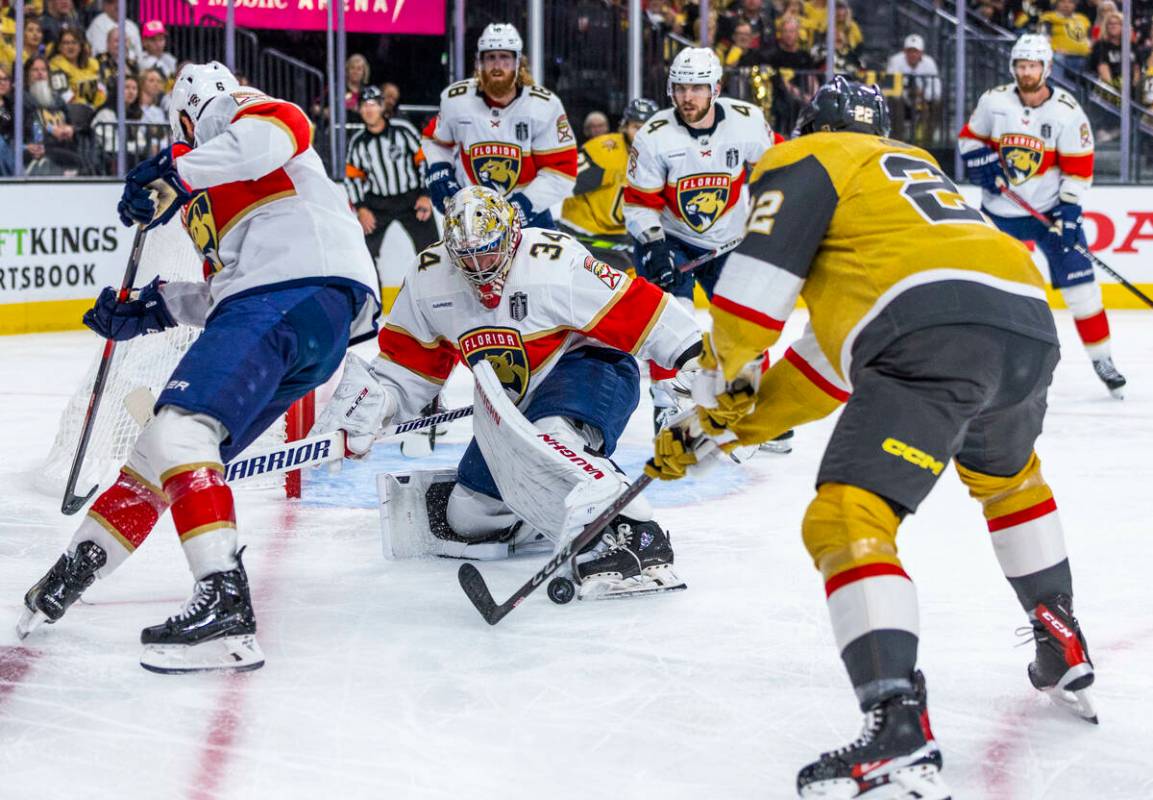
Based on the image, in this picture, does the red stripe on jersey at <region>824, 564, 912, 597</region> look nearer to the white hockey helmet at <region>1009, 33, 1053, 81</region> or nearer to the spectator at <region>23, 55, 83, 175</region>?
the white hockey helmet at <region>1009, 33, 1053, 81</region>

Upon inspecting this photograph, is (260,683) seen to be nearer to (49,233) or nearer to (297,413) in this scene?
(297,413)

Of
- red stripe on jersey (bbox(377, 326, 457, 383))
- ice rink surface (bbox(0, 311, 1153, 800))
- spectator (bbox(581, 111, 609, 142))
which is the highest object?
spectator (bbox(581, 111, 609, 142))

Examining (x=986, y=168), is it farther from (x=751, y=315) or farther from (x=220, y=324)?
(x=751, y=315)

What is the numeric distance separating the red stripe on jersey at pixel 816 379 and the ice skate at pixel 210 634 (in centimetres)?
102

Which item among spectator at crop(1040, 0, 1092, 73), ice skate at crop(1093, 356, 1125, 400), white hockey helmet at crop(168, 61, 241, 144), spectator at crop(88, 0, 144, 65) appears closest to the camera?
white hockey helmet at crop(168, 61, 241, 144)

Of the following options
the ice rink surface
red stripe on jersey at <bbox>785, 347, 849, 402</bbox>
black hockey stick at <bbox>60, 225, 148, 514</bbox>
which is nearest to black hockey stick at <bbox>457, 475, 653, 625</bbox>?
the ice rink surface

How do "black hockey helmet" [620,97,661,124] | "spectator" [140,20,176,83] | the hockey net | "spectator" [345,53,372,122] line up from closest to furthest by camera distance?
the hockey net, "black hockey helmet" [620,97,661,124], "spectator" [140,20,176,83], "spectator" [345,53,372,122]

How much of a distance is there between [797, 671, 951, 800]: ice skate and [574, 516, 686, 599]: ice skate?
3.93ft

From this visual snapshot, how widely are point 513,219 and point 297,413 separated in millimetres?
1412

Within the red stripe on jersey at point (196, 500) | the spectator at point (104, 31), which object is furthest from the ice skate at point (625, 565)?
the spectator at point (104, 31)

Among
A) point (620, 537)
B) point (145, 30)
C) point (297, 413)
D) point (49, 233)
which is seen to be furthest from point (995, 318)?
point (145, 30)

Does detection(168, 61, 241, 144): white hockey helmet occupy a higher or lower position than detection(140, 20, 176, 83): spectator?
lower

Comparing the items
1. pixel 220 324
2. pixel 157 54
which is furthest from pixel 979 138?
pixel 220 324

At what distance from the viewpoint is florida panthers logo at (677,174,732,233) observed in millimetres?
5629
